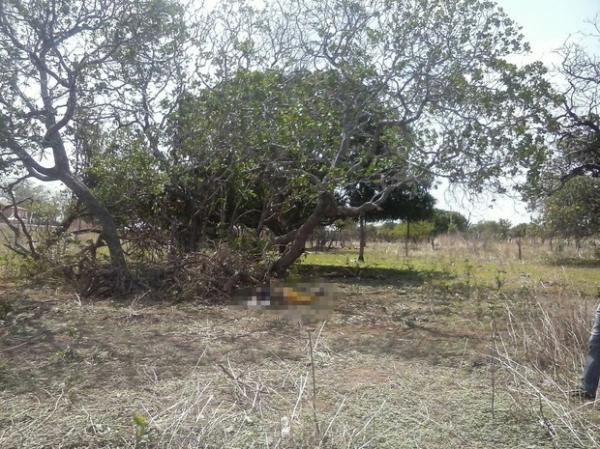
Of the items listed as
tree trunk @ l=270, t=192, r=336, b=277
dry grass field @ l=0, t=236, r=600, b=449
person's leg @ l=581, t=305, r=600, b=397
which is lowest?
dry grass field @ l=0, t=236, r=600, b=449

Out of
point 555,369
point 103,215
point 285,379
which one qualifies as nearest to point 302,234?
point 103,215

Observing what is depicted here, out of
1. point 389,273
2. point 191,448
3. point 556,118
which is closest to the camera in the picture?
point 191,448

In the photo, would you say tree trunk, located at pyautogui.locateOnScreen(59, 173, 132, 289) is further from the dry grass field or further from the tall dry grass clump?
the tall dry grass clump

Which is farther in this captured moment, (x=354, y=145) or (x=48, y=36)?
(x=354, y=145)

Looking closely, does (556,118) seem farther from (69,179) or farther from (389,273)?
(69,179)

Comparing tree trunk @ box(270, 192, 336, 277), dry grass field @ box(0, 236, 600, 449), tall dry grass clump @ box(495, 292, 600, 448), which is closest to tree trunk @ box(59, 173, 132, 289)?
dry grass field @ box(0, 236, 600, 449)

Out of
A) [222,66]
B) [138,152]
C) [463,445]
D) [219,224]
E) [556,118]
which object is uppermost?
[222,66]

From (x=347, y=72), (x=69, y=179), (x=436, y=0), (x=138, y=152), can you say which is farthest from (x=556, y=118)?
(x=69, y=179)

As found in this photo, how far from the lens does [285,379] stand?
404cm

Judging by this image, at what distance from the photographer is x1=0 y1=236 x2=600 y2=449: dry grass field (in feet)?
10.2

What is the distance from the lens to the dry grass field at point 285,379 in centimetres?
312

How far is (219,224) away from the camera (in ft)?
35.8

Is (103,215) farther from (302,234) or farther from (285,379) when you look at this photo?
(285,379)

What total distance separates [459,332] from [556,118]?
252 inches
